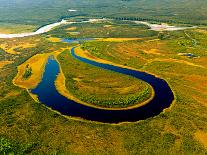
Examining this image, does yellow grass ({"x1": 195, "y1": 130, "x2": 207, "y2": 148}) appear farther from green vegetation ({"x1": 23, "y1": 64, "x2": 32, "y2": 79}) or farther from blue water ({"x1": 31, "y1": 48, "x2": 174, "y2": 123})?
green vegetation ({"x1": 23, "y1": 64, "x2": 32, "y2": 79})

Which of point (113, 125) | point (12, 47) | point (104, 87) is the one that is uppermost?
point (12, 47)

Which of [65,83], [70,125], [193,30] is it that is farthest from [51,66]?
[193,30]

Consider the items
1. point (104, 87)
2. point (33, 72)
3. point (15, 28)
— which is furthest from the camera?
point (15, 28)

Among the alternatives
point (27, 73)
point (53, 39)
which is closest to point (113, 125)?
point (27, 73)

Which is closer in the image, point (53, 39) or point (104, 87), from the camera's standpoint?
point (104, 87)

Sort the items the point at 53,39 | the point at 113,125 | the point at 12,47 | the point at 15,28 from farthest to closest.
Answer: the point at 15,28, the point at 53,39, the point at 12,47, the point at 113,125

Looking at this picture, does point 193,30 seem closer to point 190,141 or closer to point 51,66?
point 51,66

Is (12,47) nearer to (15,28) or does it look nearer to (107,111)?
(15,28)

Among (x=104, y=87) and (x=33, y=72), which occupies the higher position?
(x=33, y=72)
